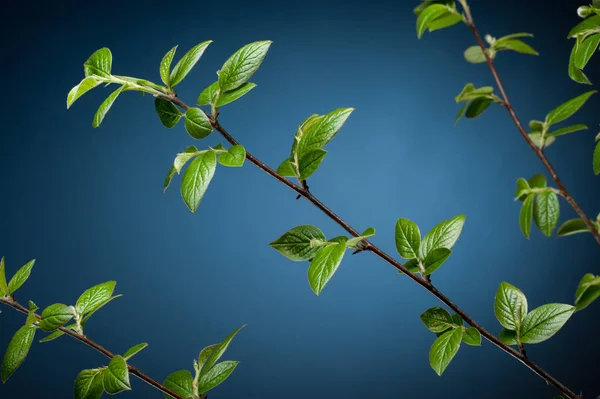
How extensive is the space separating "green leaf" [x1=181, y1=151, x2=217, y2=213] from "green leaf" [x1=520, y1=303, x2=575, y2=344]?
→ 25 centimetres

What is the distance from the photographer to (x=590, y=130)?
263cm

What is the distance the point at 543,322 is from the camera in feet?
1.37

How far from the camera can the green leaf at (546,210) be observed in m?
0.45

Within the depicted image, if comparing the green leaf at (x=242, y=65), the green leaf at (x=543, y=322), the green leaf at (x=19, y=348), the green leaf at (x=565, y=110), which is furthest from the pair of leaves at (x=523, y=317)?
the green leaf at (x=19, y=348)

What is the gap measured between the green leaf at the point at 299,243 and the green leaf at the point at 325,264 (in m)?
0.04

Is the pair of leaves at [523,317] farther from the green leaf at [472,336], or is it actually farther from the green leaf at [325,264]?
the green leaf at [325,264]

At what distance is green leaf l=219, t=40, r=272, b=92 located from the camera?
1.25 ft

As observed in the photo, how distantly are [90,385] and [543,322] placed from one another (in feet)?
1.08

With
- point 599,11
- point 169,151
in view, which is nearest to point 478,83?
point 169,151

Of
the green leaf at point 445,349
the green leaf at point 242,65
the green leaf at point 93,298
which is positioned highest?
the green leaf at point 242,65

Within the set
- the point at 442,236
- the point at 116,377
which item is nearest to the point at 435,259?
the point at 442,236

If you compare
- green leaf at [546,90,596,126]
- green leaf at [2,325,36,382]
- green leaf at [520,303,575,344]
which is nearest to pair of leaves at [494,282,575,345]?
green leaf at [520,303,575,344]

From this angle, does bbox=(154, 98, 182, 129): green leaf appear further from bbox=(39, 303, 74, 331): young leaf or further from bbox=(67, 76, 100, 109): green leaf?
bbox=(39, 303, 74, 331): young leaf

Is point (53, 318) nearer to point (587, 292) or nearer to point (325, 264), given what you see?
point (325, 264)
